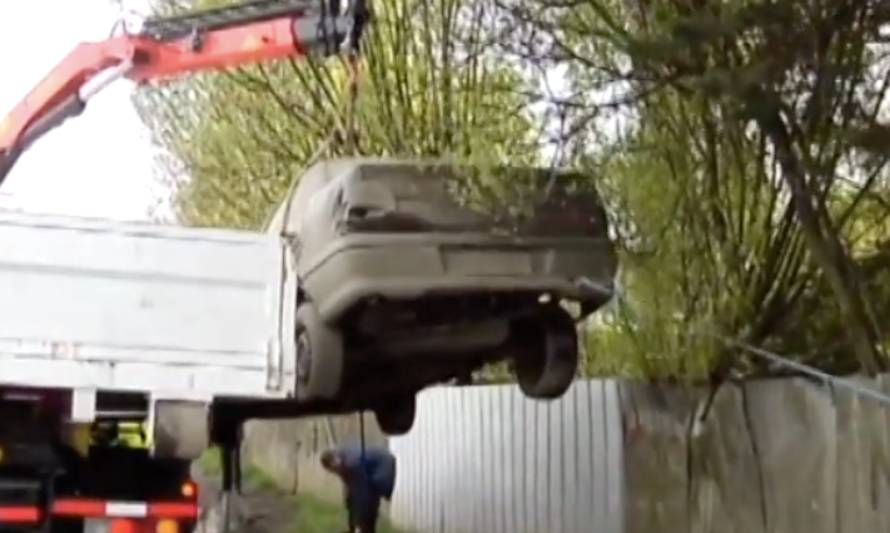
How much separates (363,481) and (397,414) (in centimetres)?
240

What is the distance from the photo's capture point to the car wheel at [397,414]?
45.9 feet

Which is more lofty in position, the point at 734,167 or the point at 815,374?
the point at 734,167

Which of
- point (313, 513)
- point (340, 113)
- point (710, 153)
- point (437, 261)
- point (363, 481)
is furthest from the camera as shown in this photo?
point (313, 513)

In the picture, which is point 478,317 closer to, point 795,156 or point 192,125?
point 795,156

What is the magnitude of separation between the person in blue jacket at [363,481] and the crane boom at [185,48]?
375 centimetres

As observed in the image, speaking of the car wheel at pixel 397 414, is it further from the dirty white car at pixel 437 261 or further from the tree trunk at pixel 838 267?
the tree trunk at pixel 838 267

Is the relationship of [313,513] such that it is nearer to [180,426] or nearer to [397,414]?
[397,414]

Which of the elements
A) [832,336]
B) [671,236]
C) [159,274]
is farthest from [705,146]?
[159,274]

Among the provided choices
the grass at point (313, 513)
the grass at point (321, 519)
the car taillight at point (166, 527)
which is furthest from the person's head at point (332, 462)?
the car taillight at point (166, 527)

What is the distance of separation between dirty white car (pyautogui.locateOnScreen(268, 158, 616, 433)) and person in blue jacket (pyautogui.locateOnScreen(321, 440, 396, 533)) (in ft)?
15.9

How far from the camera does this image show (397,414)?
14.3m

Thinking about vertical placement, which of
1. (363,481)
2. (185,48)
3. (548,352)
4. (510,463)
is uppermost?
(185,48)

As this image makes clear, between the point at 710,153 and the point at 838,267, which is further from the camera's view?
the point at 710,153

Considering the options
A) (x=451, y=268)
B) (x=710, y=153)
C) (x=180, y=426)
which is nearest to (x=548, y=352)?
(x=451, y=268)
